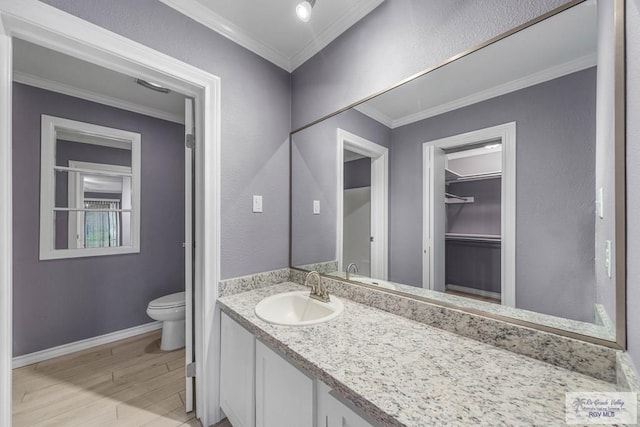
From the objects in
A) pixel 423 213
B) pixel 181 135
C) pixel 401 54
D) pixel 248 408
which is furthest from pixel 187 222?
pixel 181 135

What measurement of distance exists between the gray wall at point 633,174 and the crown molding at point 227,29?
1717 mm

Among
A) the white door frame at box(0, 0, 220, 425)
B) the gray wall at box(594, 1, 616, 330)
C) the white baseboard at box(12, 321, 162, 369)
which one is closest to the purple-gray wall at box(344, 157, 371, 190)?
the white door frame at box(0, 0, 220, 425)

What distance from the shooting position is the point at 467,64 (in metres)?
1.02

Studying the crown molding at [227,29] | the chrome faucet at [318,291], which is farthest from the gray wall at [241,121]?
the chrome faucet at [318,291]

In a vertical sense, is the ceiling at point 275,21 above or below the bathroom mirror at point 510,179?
above

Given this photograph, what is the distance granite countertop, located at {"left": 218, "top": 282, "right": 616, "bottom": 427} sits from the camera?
0.59 metres

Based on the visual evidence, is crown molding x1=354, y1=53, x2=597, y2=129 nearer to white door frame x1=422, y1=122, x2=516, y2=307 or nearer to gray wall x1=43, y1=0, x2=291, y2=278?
white door frame x1=422, y1=122, x2=516, y2=307

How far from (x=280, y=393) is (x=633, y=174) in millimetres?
1244

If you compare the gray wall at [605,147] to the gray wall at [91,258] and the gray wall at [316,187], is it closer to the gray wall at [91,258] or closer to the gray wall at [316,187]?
the gray wall at [316,187]

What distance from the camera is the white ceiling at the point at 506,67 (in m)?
0.79

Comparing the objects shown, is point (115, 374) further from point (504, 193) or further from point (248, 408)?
point (504, 193)

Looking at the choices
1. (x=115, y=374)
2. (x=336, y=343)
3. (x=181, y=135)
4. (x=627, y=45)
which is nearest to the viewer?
(x=627, y=45)
